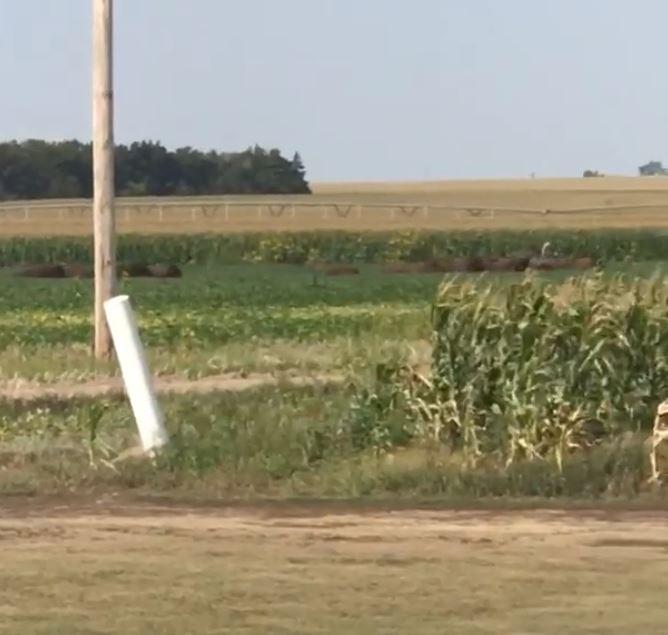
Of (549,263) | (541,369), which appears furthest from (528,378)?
(549,263)

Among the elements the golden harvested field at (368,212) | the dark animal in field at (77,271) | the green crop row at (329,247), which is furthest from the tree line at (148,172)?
the dark animal in field at (77,271)

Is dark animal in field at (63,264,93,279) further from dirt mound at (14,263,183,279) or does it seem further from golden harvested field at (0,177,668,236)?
golden harvested field at (0,177,668,236)

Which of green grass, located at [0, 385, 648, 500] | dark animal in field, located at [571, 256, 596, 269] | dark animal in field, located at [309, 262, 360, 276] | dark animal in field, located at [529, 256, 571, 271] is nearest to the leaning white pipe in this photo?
green grass, located at [0, 385, 648, 500]

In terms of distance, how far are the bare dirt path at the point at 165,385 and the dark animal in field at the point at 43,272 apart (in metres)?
34.7

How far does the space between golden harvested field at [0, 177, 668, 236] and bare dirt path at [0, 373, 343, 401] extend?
55020mm

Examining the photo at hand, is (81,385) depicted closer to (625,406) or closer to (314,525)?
(625,406)

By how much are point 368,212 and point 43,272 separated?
4384 centimetres

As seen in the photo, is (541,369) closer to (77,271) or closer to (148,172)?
(77,271)

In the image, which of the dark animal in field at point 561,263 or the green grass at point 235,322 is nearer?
the green grass at point 235,322

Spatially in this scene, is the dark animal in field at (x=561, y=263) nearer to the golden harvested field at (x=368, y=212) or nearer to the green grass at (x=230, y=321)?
the green grass at (x=230, y=321)

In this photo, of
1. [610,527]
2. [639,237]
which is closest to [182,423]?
[610,527]

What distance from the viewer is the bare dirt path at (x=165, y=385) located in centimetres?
1527

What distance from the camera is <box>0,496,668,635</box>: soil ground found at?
671cm

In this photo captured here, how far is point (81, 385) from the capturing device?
16344mm
